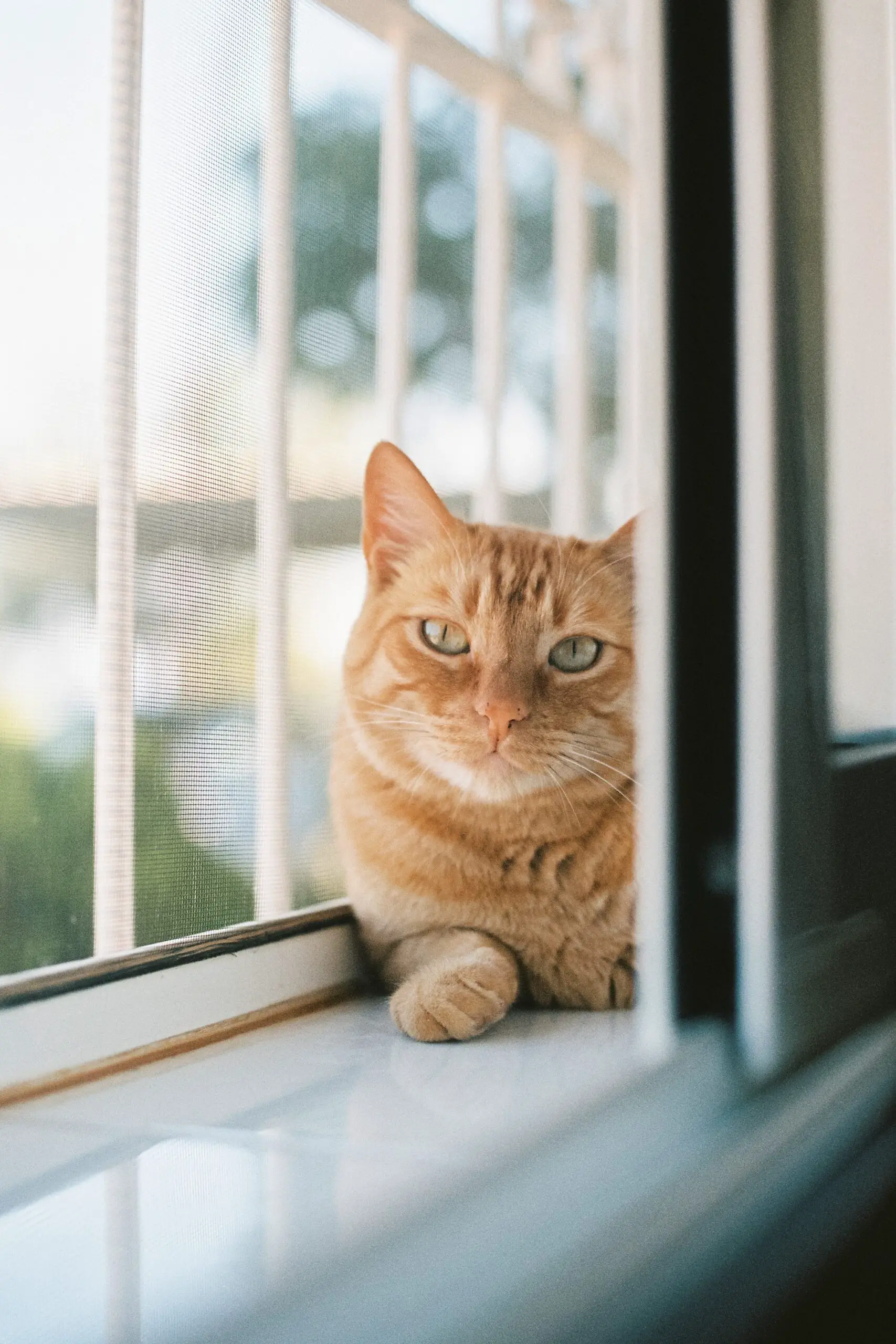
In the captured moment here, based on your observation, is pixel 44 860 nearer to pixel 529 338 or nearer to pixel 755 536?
pixel 755 536

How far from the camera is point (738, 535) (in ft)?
2.48

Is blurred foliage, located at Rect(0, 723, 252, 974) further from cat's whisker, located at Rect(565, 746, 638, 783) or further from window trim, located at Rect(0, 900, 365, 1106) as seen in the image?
cat's whisker, located at Rect(565, 746, 638, 783)

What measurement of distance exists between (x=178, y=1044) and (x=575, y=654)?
1.77 feet

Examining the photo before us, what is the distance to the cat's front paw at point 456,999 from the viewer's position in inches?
37.2

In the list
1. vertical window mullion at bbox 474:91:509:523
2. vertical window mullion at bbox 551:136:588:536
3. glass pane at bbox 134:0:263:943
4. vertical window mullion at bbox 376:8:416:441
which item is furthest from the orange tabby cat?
vertical window mullion at bbox 551:136:588:536

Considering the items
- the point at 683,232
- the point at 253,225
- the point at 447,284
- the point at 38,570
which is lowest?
the point at 38,570

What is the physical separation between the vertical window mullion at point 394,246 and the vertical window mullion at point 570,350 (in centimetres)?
50

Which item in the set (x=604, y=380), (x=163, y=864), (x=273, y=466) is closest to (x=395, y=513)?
(x=273, y=466)

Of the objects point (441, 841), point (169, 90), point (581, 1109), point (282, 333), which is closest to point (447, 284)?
point (282, 333)

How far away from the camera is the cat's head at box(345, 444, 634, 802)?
1077 millimetres

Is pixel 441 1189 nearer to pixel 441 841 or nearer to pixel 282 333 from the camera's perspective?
pixel 441 841

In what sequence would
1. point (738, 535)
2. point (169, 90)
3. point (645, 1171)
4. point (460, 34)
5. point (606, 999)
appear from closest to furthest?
point (645, 1171) < point (738, 535) < point (169, 90) < point (606, 999) < point (460, 34)

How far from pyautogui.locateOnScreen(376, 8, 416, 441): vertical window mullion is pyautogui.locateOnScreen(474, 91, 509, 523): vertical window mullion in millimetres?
A: 234

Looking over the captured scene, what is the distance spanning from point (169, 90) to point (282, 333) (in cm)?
25
